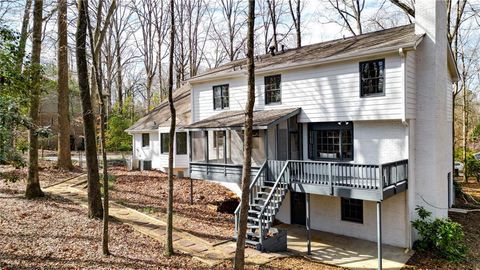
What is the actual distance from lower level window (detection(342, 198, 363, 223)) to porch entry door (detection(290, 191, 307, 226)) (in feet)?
5.99

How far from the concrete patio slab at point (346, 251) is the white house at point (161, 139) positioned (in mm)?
10002

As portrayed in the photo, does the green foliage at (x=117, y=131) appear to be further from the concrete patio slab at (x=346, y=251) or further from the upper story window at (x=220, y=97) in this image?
the concrete patio slab at (x=346, y=251)

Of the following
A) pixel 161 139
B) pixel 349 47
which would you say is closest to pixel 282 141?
pixel 349 47

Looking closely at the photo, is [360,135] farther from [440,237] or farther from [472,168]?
[472,168]

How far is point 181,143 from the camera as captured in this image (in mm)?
21625

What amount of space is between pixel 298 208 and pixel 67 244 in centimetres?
943

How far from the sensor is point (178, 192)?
56.3 ft

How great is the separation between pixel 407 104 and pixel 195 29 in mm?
32039

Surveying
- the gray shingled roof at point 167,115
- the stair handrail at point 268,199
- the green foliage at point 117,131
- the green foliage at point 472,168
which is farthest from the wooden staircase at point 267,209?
the green foliage at point 472,168

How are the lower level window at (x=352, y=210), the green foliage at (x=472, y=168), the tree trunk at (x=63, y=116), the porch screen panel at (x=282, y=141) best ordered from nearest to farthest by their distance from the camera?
the lower level window at (x=352, y=210)
the porch screen panel at (x=282, y=141)
the tree trunk at (x=63, y=116)
the green foliage at (x=472, y=168)

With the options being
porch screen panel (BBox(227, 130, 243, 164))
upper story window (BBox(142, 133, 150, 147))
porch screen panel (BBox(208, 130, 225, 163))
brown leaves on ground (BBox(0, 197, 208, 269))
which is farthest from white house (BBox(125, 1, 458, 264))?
upper story window (BBox(142, 133, 150, 147))

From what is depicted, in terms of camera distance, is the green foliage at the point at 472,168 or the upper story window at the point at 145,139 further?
the green foliage at the point at 472,168

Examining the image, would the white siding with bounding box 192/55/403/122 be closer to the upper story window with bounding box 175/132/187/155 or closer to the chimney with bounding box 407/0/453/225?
the chimney with bounding box 407/0/453/225

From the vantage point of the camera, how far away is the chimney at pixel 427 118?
12039 millimetres
